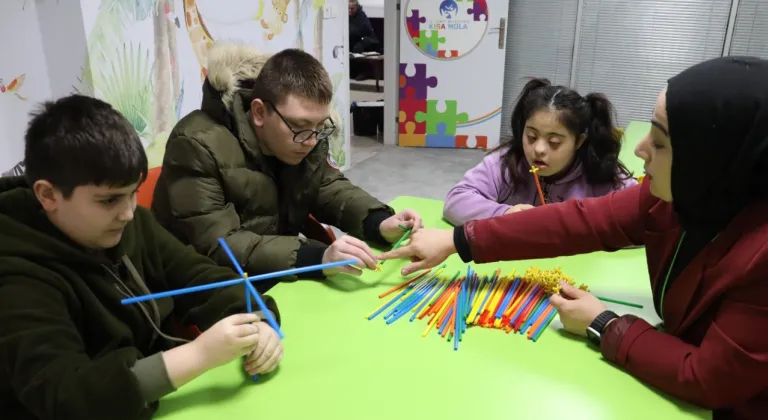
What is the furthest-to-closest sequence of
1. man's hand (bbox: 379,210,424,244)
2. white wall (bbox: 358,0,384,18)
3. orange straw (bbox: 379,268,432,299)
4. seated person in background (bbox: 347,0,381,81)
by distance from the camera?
1. white wall (bbox: 358,0,384,18)
2. seated person in background (bbox: 347,0,381,81)
3. man's hand (bbox: 379,210,424,244)
4. orange straw (bbox: 379,268,432,299)

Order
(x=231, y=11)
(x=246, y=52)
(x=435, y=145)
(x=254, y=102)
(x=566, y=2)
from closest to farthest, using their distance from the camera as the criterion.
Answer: (x=254, y=102) < (x=246, y=52) < (x=231, y=11) < (x=566, y=2) < (x=435, y=145)

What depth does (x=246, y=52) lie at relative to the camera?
1.74 metres

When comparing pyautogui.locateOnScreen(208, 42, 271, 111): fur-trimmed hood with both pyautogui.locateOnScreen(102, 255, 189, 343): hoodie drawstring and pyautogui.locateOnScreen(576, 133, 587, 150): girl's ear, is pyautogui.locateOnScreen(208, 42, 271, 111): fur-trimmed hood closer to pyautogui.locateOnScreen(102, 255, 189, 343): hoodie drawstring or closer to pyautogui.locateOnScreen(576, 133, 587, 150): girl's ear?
pyautogui.locateOnScreen(102, 255, 189, 343): hoodie drawstring

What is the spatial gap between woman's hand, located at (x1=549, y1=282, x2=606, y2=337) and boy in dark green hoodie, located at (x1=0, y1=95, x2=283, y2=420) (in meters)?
0.58

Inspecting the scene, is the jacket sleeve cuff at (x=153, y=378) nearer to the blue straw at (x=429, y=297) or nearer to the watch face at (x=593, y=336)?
the blue straw at (x=429, y=297)

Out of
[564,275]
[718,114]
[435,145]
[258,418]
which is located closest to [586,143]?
[564,275]

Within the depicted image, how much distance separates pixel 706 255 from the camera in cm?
105

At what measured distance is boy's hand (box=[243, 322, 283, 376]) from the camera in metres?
1.01

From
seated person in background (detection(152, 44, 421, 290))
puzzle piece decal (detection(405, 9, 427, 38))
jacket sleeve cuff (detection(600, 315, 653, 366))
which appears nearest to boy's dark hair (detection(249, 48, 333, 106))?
seated person in background (detection(152, 44, 421, 290))

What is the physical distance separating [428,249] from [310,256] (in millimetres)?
300

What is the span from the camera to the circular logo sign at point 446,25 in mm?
5344

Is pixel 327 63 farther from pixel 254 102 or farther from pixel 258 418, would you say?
pixel 258 418

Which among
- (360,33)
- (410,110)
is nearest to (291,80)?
(410,110)

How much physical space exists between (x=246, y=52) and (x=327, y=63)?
276 centimetres
